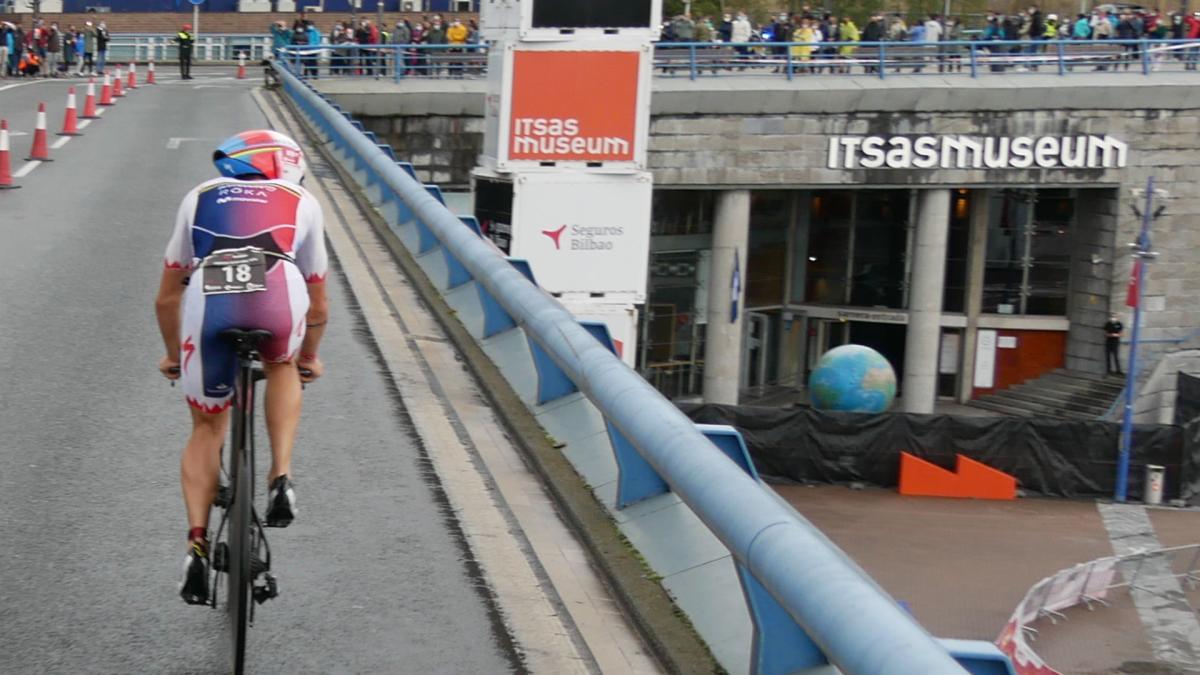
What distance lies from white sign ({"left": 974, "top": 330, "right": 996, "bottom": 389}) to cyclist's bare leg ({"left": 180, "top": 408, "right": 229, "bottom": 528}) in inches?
1702

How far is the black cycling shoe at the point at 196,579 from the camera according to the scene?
5.30 m

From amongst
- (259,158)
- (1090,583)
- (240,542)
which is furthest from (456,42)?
(240,542)

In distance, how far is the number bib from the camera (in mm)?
5148

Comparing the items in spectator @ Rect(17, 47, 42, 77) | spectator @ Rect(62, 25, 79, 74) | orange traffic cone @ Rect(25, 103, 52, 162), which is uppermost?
spectator @ Rect(62, 25, 79, 74)

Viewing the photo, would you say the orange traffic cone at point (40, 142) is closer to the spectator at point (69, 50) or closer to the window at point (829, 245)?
the window at point (829, 245)

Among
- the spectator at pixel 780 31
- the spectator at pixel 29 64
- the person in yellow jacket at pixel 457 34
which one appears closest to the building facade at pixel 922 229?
the spectator at pixel 780 31

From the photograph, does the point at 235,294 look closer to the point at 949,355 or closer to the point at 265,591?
the point at 265,591

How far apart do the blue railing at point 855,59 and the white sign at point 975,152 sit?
5.16ft

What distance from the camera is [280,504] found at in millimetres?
5484

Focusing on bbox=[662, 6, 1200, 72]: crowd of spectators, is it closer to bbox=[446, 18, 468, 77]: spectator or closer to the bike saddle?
bbox=[446, 18, 468, 77]: spectator

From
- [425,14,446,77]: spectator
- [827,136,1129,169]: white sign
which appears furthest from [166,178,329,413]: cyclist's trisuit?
[827,136,1129,169]: white sign

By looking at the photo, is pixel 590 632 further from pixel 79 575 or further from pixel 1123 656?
pixel 1123 656

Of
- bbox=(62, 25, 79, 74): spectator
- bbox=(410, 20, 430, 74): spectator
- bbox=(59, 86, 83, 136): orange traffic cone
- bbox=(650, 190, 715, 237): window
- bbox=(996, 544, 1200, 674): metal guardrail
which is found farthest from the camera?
bbox=(62, 25, 79, 74): spectator

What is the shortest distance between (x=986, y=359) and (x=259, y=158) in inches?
1707
